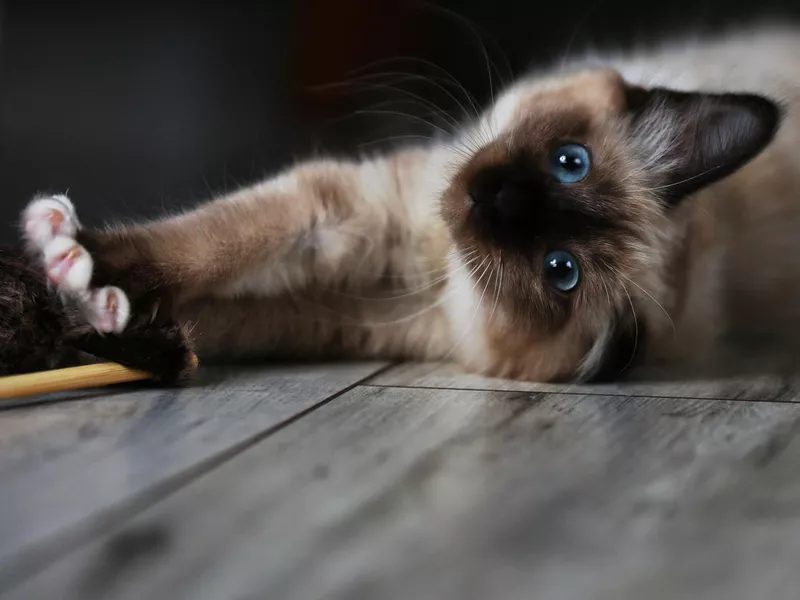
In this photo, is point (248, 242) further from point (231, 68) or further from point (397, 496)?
point (231, 68)

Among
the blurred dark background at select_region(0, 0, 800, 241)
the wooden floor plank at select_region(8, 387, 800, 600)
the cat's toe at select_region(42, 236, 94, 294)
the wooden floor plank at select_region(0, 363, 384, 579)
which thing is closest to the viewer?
the wooden floor plank at select_region(8, 387, 800, 600)

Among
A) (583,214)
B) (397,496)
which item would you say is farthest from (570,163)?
(397,496)

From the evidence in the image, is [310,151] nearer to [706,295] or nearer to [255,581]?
[706,295]

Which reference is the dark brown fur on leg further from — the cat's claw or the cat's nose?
the cat's nose

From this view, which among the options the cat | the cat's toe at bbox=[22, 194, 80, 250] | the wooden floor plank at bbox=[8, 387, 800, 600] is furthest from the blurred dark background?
the wooden floor plank at bbox=[8, 387, 800, 600]

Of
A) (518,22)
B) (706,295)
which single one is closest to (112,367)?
(706,295)

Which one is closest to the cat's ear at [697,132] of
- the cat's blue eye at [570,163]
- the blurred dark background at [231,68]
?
the cat's blue eye at [570,163]

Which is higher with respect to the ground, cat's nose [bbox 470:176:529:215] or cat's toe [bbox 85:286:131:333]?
cat's nose [bbox 470:176:529:215]
